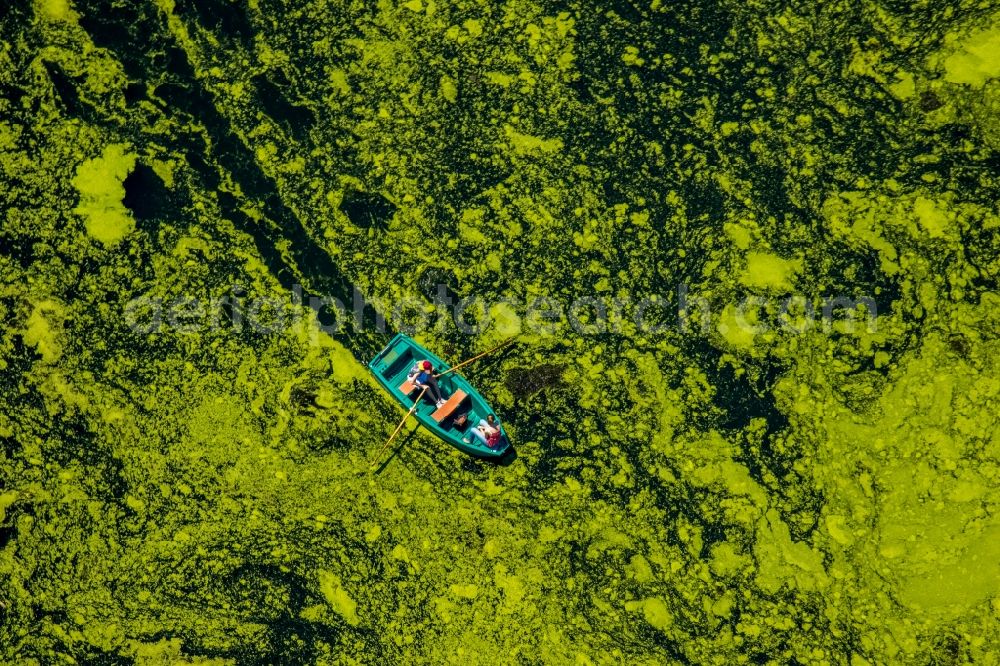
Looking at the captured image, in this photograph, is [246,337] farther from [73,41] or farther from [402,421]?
[73,41]

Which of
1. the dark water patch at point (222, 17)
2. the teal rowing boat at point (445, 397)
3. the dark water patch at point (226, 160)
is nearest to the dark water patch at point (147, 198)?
the dark water patch at point (226, 160)

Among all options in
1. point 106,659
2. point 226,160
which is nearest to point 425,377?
point 226,160

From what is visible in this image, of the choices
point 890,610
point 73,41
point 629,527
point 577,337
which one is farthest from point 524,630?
point 73,41

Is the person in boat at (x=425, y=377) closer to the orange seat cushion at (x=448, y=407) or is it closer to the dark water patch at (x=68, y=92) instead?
the orange seat cushion at (x=448, y=407)

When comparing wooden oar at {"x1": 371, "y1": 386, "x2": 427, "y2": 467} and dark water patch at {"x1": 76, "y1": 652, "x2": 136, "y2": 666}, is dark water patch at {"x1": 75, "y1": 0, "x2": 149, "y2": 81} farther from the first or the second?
dark water patch at {"x1": 76, "y1": 652, "x2": 136, "y2": 666}

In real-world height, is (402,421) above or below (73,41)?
below

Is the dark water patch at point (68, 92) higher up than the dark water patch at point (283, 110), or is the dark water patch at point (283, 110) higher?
the dark water patch at point (68, 92)
